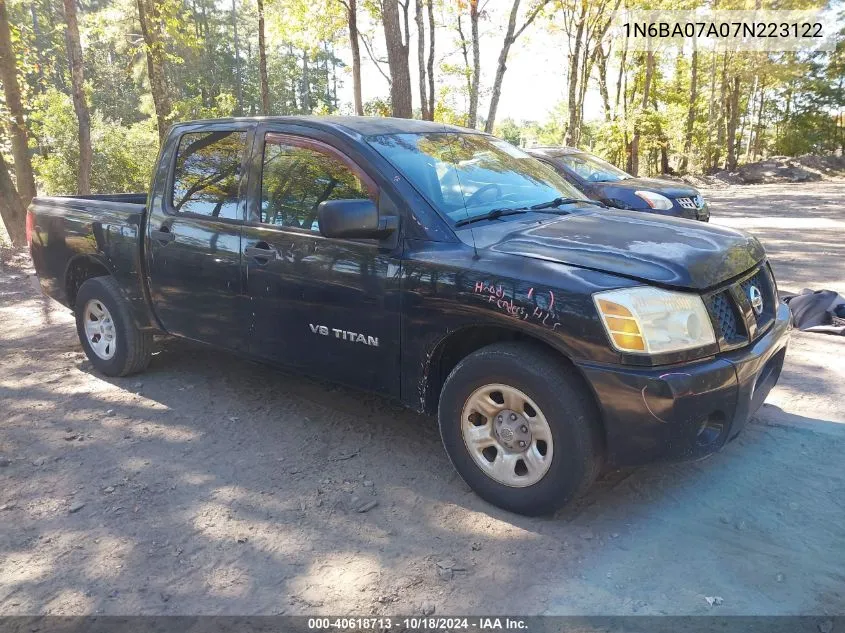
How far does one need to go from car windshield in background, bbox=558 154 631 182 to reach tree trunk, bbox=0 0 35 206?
376 inches

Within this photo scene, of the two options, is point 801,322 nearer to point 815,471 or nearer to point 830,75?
point 815,471

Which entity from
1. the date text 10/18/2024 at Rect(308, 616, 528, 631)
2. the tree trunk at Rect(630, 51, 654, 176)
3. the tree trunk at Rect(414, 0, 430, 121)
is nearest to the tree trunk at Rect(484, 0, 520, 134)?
the tree trunk at Rect(414, 0, 430, 121)

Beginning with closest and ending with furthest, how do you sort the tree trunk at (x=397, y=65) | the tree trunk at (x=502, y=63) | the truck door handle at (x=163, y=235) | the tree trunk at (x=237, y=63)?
the truck door handle at (x=163, y=235) → the tree trunk at (x=397, y=65) → the tree trunk at (x=502, y=63) → the tree trunk at (x=237, y=63)

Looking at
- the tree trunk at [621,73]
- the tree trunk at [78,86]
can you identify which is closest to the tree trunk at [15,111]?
the tree trunk at [78,86]

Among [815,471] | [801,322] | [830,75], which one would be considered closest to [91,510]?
[815,471]

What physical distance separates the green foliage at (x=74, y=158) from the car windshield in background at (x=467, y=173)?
620 inches

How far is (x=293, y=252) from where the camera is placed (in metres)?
3.78

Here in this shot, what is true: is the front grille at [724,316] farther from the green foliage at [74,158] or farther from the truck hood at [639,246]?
the green foliage at [74,158]

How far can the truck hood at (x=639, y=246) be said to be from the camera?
113 inches

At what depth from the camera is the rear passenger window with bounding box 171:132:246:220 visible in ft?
13.8

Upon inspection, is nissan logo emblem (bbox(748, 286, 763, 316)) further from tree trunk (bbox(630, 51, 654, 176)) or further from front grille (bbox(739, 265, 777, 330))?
tree trunk (bbox(630, 51, 654, 176))

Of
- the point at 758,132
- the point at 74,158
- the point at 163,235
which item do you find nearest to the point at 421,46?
the point at 74,158

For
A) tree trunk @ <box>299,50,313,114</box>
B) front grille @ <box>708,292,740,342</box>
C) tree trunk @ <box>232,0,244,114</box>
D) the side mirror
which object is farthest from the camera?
tree trunk @ <box>299,50,313,114</box>

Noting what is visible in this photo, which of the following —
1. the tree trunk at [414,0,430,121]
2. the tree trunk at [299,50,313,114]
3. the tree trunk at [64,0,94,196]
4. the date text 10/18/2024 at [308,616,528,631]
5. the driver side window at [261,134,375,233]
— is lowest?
the date text 10/18/2024 at [308,616,528,631]
